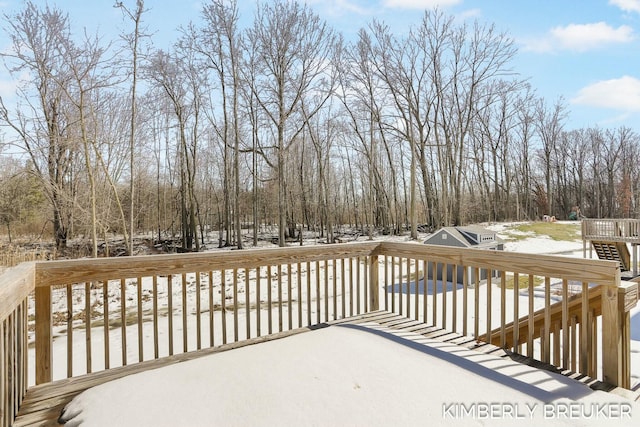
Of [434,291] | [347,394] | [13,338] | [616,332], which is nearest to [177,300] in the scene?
[13,338]

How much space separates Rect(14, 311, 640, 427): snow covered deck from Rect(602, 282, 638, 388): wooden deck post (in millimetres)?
107

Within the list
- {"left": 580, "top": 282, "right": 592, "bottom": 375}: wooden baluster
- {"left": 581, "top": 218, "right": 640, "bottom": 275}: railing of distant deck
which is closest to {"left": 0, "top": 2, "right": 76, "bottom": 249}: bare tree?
{"left": 580, "top": 282, "right": 592, "bottom": 375}: wooden baluster

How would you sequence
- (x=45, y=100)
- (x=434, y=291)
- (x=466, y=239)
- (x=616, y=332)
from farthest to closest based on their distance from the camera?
(x=45, y=100)
(x=466, y=239)
(x=434, y=291)
(x=616, y=332)

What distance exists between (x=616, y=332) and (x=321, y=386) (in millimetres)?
1792

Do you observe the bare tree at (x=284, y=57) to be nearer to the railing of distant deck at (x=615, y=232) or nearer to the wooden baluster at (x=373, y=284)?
the wooden baluster at (x=373, y=284)

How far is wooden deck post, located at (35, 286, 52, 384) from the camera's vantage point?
2184 mm

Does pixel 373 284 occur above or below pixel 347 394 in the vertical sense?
above

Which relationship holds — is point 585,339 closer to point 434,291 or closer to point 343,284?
point 434,291

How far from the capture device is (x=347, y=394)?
1863mm

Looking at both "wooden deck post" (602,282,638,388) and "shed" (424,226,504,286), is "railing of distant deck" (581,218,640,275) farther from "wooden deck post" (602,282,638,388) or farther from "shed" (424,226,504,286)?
"wooden deck post" (602,282,638,388)

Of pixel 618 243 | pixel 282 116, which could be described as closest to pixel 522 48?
pixel 618 243

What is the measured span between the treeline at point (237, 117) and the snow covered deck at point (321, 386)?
6881mm

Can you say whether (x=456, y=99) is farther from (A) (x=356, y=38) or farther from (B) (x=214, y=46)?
(B) (x=214, y=46)

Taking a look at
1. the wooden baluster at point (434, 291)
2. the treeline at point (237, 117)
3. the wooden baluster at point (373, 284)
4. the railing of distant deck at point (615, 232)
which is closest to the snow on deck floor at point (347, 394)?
the wooden baluster at point (434, 291)
